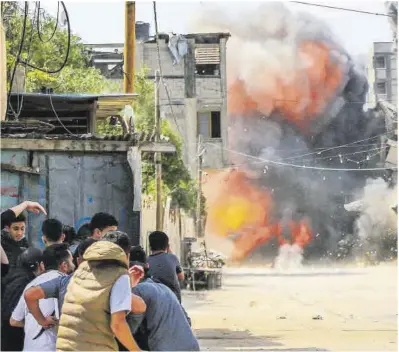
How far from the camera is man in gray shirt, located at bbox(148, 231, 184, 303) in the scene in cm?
830

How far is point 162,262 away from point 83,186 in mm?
4622

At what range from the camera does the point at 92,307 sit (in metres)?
5.59

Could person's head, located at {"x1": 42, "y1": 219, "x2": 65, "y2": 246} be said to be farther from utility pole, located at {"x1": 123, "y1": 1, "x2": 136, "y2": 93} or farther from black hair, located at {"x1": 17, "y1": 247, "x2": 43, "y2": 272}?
utility pole, located at {"x1": 123, "y1": 1, "x2": 136, "y2": 93}

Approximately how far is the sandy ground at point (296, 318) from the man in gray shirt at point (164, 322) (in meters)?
7.09

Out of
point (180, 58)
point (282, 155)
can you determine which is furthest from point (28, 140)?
point (282, 155)

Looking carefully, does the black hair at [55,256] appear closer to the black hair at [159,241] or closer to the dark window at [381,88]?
the black hair at [159,241]

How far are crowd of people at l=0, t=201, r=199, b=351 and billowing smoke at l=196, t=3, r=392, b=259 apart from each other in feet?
153

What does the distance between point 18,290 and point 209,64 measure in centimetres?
3949

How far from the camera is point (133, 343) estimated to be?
5488 mm

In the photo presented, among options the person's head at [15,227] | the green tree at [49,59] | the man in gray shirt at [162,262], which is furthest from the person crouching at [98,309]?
the green tree at [49,59]

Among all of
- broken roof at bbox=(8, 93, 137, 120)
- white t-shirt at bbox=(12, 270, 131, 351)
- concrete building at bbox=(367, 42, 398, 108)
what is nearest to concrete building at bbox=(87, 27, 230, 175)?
concrete building at bbox=(367, 42, 398, 108)

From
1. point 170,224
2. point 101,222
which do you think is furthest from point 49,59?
point 101,222

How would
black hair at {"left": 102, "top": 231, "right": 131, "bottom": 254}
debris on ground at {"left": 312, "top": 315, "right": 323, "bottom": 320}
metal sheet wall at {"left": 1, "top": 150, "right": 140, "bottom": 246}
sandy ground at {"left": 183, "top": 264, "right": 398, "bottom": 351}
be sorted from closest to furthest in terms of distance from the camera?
black hair at {"left": 102, "top": 231, "right": 131, "bottom": 254}
metal sheet wall at {"left": 1, "top": 150, "right": 140, "bottom": 246}
sandy ground at {"left": 183, "top": 264, "right": 398, "bottom": 351}
debris on ground at {"left": 312, "top": 315, "right": 323, "bottom": 320}

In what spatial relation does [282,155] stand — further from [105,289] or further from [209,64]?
[105,289]
